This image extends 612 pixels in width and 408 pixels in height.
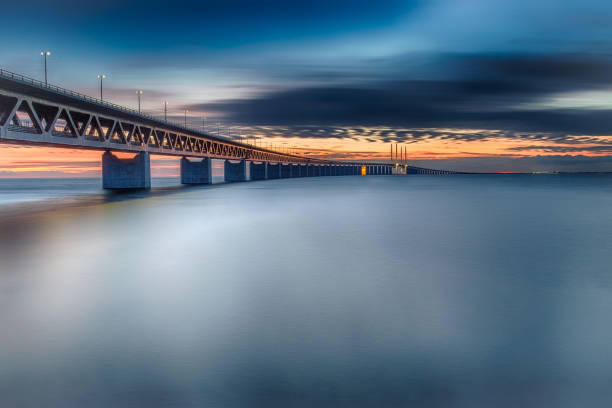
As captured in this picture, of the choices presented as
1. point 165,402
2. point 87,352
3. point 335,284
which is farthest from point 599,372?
point 87,352

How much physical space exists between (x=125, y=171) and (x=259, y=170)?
104 meters

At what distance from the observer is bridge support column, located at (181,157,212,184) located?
111 meters

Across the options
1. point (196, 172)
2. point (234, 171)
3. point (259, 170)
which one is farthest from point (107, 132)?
point (259, 170)

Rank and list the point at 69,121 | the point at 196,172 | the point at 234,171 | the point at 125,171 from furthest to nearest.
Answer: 1. the point at 234,171
2. the point at 196,172
3. the point at 125,171
4. the point at 69,121

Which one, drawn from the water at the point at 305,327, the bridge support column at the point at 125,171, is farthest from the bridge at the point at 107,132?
the water at the point at 305,327

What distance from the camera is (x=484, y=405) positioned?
480 cm

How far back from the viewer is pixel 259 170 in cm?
17725

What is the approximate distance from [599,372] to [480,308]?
10.1ft

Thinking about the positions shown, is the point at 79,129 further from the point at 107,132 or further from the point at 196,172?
the point at 196,172

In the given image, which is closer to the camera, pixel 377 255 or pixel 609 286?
pixel 609 286

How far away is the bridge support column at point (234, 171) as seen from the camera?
142000 mm

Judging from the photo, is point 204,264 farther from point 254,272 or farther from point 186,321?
point 186,321

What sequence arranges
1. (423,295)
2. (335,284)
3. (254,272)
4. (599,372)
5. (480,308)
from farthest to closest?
(254,272) < (335,284) < (423,295) < (480,308) < (599,372)

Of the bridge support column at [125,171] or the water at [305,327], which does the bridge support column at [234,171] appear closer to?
the bridge support column at [125,171]
